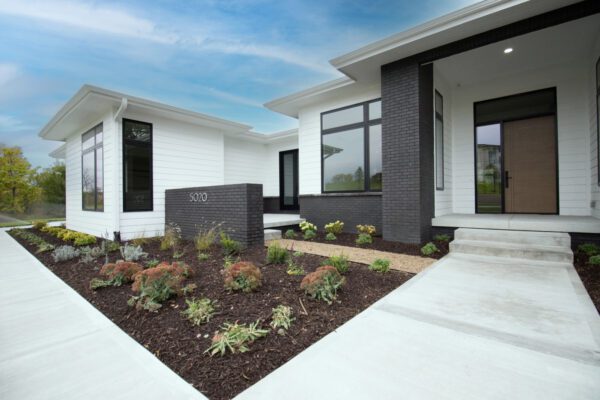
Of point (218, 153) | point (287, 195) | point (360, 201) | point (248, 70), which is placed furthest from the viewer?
point (248, 70)

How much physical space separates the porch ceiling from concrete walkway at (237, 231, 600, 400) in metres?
4.57

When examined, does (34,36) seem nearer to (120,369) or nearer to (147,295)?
(147,295)

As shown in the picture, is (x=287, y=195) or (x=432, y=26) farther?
(x=287, y=195)

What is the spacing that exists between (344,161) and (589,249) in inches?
185

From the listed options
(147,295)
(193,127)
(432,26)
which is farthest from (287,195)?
(147,295)

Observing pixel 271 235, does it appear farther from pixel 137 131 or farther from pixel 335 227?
pixel 137 131

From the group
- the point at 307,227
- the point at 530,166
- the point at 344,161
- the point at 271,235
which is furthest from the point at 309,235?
the point at 530,166

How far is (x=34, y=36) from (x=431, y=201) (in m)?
11.6

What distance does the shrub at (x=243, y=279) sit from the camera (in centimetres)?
295

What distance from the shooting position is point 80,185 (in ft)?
29.0

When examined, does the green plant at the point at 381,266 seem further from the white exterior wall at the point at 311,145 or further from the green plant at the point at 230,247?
the white exterior wall at the point at 311,145

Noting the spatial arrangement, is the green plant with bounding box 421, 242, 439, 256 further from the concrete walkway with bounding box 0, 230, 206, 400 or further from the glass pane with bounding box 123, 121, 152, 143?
the glass pane with bounding box 123, 121, 152, 143

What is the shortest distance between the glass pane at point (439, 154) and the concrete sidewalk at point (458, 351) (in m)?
3.54

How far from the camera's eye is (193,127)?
8.23 m
